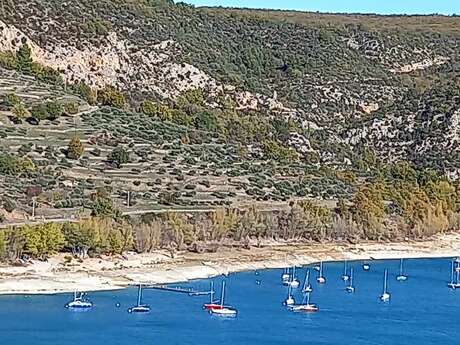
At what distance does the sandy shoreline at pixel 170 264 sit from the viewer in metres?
78.2

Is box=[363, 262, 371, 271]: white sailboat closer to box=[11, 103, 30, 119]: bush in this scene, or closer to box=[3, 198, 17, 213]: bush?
box=[3, 198, 17, 213]: bush

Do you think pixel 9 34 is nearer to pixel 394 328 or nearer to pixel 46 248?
pixel 46 248

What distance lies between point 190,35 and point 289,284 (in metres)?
74.4

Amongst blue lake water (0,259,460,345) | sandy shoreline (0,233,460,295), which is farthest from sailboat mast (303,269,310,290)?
sandy shoreline (0,233,460,295)

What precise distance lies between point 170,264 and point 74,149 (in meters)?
19.1

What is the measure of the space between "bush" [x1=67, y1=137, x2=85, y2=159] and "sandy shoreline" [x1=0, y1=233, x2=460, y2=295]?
16.1m

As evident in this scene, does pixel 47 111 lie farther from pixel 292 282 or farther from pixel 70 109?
pixel 292 282

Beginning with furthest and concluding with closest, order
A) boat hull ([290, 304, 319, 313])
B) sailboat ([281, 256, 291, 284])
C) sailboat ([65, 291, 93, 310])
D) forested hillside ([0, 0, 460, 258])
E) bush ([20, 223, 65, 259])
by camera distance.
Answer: forested hillside ([0, 0, 460, 258]) → sailboat ([281, 256, 291, 284]) → bush ([20, 223, 65, 259]) → boat hull ([290, 304, 319, 313]) → sailboat ([65, 291, 93, 310])

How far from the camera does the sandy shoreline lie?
78.2 m

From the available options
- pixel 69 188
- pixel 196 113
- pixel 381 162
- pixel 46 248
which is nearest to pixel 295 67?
pixel 381 162

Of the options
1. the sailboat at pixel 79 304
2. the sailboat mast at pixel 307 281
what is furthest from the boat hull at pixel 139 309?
the sailboat mast at pixel 307 281

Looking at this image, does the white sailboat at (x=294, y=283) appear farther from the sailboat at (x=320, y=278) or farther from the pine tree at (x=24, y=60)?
the pine tree at (x=24, y=60)

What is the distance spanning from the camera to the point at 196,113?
134 metres

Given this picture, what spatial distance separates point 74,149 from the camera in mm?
103312
